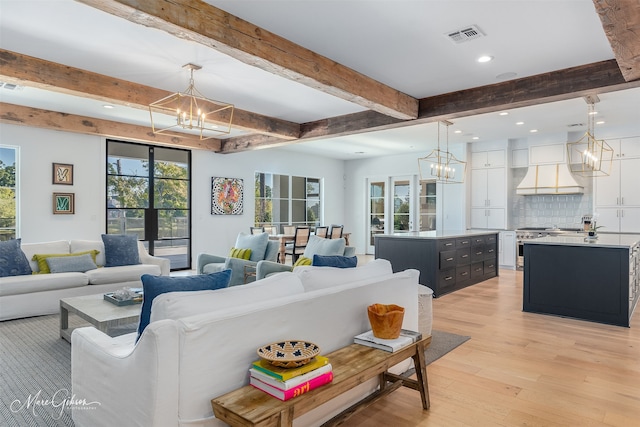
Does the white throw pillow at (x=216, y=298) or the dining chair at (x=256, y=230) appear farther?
the dining chair at (x=256, y=230)

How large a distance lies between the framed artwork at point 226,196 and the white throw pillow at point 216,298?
6487 millimetres

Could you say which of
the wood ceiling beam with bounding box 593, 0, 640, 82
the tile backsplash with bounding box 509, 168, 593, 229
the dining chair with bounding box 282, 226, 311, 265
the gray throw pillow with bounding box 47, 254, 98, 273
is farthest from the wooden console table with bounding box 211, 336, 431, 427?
the tile backsplash with bounding box 509, 168, 593, 229

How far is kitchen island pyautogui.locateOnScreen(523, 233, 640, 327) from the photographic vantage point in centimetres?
420

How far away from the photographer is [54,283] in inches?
182

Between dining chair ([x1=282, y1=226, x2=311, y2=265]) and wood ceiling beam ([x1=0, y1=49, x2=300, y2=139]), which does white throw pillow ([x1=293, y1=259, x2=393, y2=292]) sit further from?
dining chair ([x1=282, y1=226, x2=311, y2=265])

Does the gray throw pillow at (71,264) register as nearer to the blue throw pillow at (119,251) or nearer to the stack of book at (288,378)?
the blue throw pillow at (119,251)

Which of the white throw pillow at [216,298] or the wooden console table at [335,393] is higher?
the white throw pillow at [216,298]

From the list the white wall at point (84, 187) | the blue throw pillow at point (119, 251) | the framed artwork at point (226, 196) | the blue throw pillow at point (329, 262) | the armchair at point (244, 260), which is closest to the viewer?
the blue throw pillow at point (329, 262)

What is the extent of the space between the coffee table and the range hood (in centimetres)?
742

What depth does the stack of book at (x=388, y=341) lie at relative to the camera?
2166 millimetres

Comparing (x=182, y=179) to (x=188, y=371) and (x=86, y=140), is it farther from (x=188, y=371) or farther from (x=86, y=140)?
(x=188, y=371)

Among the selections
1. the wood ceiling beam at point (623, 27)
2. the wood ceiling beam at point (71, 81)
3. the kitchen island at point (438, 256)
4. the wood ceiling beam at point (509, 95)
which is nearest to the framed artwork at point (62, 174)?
the wood ceiling beam at point (71, 81)

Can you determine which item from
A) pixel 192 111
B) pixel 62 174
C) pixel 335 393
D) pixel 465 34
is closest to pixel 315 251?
pixel 192 111

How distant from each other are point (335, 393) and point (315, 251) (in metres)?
2.98
